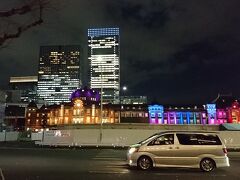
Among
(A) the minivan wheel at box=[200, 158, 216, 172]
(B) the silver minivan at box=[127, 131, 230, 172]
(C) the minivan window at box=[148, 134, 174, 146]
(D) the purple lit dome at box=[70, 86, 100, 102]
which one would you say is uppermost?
(D) the purple lit dome at box=[70, 86, 100, 102]

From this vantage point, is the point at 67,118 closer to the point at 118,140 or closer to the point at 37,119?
the point at 37,119

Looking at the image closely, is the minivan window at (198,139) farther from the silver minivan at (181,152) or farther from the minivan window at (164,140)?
the minivan window at (164,140)

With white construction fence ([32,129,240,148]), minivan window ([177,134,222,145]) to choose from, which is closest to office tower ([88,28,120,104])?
white construction fence ([32,129,240,148])

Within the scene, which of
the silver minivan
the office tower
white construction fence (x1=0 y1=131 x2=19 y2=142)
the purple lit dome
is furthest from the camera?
the office tower

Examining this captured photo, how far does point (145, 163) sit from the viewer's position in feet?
53.4

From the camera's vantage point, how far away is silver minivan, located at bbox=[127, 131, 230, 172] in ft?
52.2

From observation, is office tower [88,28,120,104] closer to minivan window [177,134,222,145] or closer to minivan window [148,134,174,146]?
minivan window [148,134,174,146]

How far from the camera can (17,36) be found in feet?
33.6

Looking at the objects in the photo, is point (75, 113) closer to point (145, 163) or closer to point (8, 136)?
point (8, 136)

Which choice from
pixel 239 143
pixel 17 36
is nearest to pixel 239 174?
pixel 17 36

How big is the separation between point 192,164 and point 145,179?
148 inches

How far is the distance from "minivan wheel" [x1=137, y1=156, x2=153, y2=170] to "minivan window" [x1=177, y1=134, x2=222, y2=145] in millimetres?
1848

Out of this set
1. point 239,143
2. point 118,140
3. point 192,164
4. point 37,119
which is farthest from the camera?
point 37,119

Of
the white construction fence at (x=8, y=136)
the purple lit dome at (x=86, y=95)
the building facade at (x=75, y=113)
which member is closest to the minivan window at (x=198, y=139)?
the white construction fence at (x=8, y=136)
